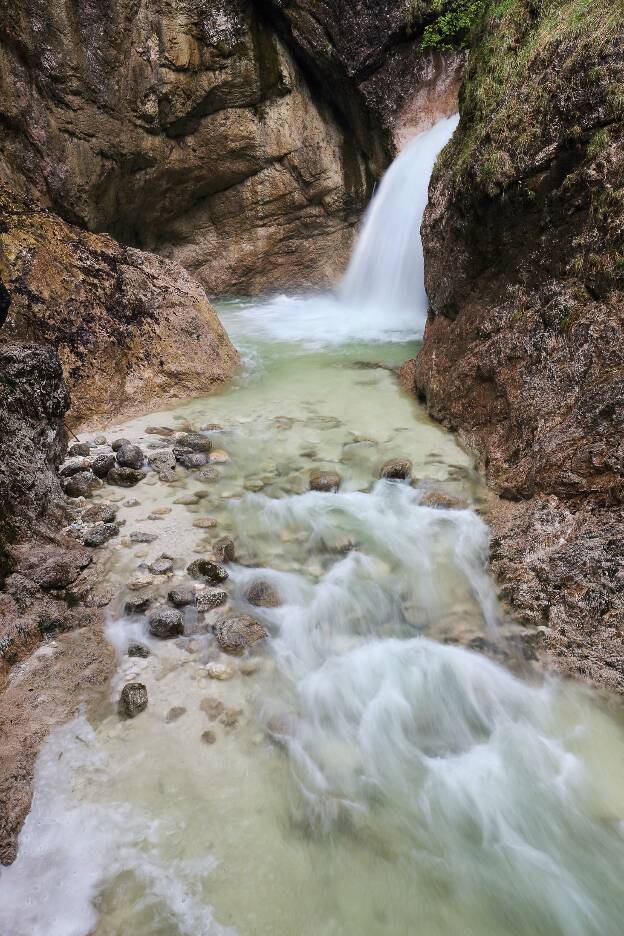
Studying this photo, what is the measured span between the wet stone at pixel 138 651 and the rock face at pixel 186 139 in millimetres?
10269

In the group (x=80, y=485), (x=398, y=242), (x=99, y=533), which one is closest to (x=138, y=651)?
(x=99, y=533)

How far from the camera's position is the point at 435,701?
2.59 metres

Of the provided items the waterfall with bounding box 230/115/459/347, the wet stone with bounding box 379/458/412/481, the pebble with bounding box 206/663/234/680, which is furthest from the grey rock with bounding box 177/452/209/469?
the waterfall with bounding box 230/115/459/347

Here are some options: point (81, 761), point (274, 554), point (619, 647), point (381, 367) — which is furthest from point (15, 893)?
point (381, 367)

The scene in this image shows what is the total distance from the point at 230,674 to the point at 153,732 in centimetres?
42

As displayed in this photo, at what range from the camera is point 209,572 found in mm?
3113

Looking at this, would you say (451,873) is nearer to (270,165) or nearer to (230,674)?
(230,674)

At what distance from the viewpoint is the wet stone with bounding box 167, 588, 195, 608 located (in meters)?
2.92

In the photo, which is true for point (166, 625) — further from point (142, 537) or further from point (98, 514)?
point (98, 514)

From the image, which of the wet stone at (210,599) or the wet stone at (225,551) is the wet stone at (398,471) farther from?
the wet stone at (210,599)

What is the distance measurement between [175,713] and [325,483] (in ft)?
6.81

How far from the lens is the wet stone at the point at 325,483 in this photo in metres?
4.10

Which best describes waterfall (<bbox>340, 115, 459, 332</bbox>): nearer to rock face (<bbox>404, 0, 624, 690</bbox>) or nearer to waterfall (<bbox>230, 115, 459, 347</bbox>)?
waterfall (<bbox>230, 115, 459, 347</bbox>)

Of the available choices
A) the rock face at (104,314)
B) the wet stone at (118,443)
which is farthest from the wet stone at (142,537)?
the rock face at (104,314)
